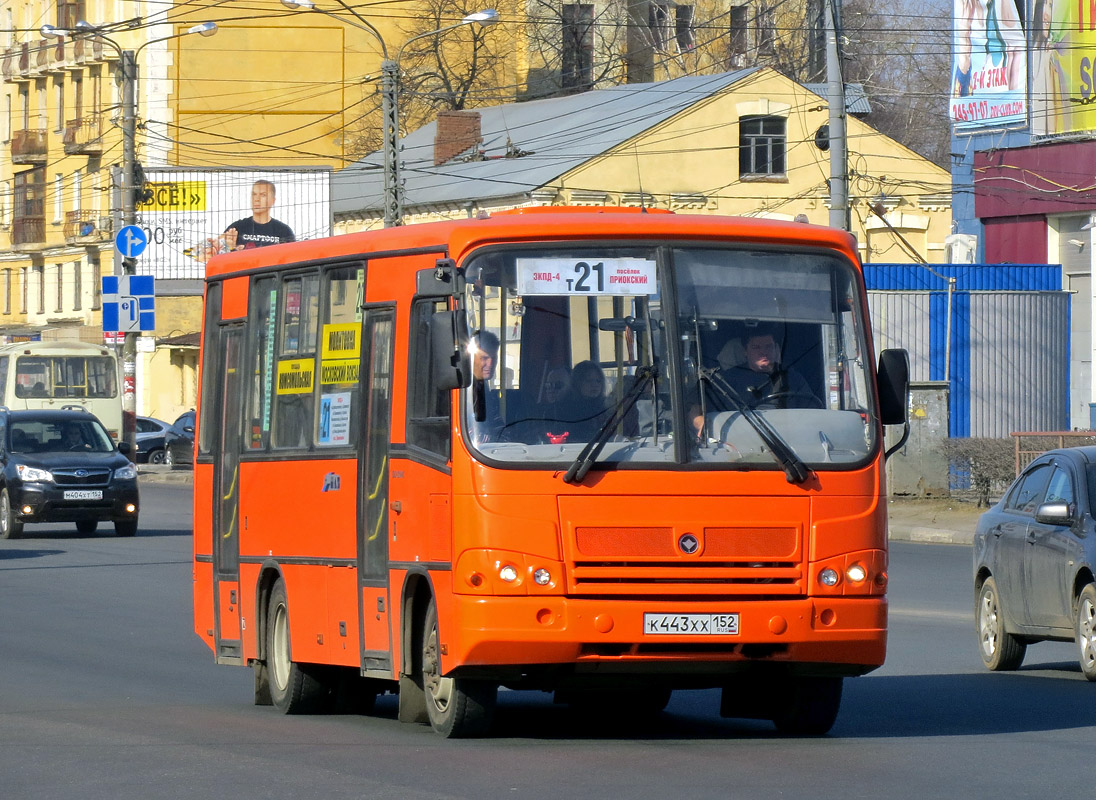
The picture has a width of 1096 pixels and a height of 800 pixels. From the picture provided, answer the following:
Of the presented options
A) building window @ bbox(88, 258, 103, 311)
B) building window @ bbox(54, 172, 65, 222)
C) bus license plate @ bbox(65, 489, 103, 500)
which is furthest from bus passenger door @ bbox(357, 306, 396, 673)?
building window @ bbox(54, 172, 65, 222)

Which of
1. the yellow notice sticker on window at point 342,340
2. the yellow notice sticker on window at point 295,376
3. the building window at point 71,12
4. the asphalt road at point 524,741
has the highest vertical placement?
the building window at point 71,12

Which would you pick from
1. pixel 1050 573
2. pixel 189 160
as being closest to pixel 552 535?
pixel 1050 573

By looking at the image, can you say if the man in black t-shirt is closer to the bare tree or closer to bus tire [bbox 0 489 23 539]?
the bare tree

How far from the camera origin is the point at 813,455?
9719mm

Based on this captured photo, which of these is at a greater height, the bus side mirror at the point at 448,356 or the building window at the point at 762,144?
the building window at the point at 762,144

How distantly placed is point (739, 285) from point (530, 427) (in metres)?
1.24

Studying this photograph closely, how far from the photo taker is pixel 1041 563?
13547 mm

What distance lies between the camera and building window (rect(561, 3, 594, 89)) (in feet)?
245

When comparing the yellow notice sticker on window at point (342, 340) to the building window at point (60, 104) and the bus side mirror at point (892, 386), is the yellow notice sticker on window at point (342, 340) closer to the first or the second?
the bus side mirror at point (892, 386)

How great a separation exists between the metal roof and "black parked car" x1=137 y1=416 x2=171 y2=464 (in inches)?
311

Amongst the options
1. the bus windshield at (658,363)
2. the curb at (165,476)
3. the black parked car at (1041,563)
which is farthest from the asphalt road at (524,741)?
the curb at (165,476)

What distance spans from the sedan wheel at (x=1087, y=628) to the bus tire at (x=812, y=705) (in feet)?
9.98

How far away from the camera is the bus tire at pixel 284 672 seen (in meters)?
11.8

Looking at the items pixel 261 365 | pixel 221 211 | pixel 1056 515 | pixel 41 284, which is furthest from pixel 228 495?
pixel 41 284
